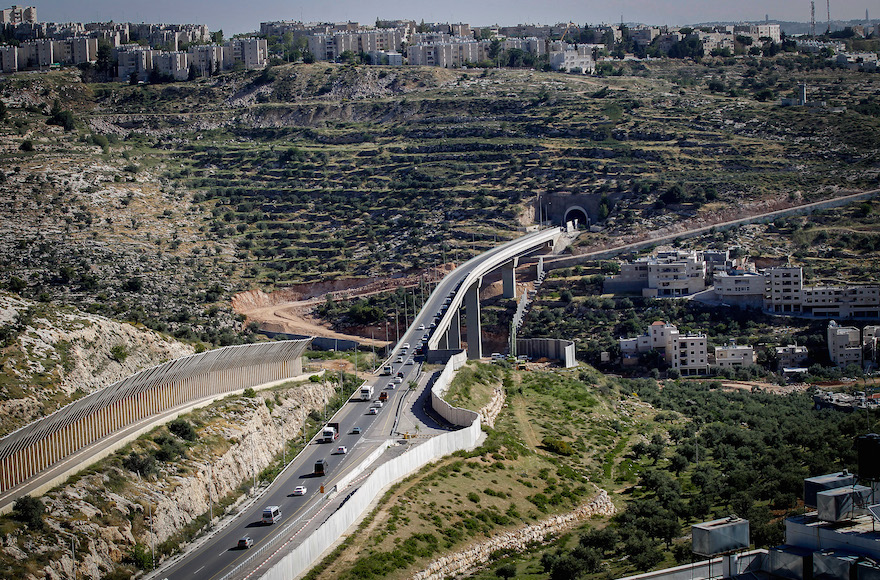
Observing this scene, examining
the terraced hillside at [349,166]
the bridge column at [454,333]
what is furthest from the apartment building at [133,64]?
the bridge column at [454,333]

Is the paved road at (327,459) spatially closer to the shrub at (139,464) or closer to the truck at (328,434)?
the truck at (328,434)

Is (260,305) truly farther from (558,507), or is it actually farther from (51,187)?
(558,507)

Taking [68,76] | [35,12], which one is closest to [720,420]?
[68,76]

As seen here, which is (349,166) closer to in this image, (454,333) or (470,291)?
(470,291)

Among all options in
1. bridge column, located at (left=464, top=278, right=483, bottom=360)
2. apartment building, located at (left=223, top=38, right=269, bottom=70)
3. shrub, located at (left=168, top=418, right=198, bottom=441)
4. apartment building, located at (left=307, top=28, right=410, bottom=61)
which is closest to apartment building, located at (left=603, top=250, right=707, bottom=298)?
bridge column, located at (left=464, top=278, right=483, bottom=360)

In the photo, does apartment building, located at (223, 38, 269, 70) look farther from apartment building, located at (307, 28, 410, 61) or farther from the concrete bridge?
the concrete bridge

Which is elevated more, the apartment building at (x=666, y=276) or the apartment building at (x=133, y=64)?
the apartment building at (x=133, y=64)

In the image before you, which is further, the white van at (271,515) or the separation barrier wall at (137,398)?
the white van at (271,515)
